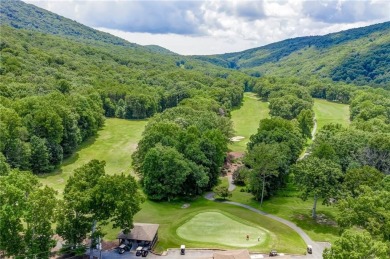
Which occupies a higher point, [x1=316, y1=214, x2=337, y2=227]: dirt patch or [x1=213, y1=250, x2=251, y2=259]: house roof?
[x1=213, y1=250, x2=251, y2=259]: house roof

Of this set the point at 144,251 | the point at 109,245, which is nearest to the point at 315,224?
the point at 144,251

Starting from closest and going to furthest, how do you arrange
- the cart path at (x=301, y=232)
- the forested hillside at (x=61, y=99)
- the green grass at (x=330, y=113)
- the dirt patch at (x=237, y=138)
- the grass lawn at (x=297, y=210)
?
1. the cart path at (x=301, y=232)
2. the grass lawn at (x=297, y=210)
3. the forested hillside at (x=61, y=99)
4. the dirt patch at (x=237, y=138)
5. the green grass at (x=330, y=113)

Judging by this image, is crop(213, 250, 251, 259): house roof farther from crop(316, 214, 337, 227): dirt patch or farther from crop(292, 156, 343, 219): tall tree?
crop(316, 214, 337, 227): dirt patch

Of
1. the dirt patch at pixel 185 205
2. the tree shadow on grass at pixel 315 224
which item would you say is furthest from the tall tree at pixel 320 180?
the dirt patch at pixel 185 205

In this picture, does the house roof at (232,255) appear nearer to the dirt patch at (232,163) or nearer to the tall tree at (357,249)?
the tall tree at (357,249)

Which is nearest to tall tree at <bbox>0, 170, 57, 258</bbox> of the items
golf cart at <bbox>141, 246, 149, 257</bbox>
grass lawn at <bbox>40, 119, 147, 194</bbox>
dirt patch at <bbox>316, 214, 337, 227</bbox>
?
golf cart at <bbox>141, 246, 149, 257</bbox>

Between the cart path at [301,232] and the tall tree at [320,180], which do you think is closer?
the cart path at [301,232]

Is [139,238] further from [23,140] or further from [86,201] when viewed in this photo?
[23,140]
